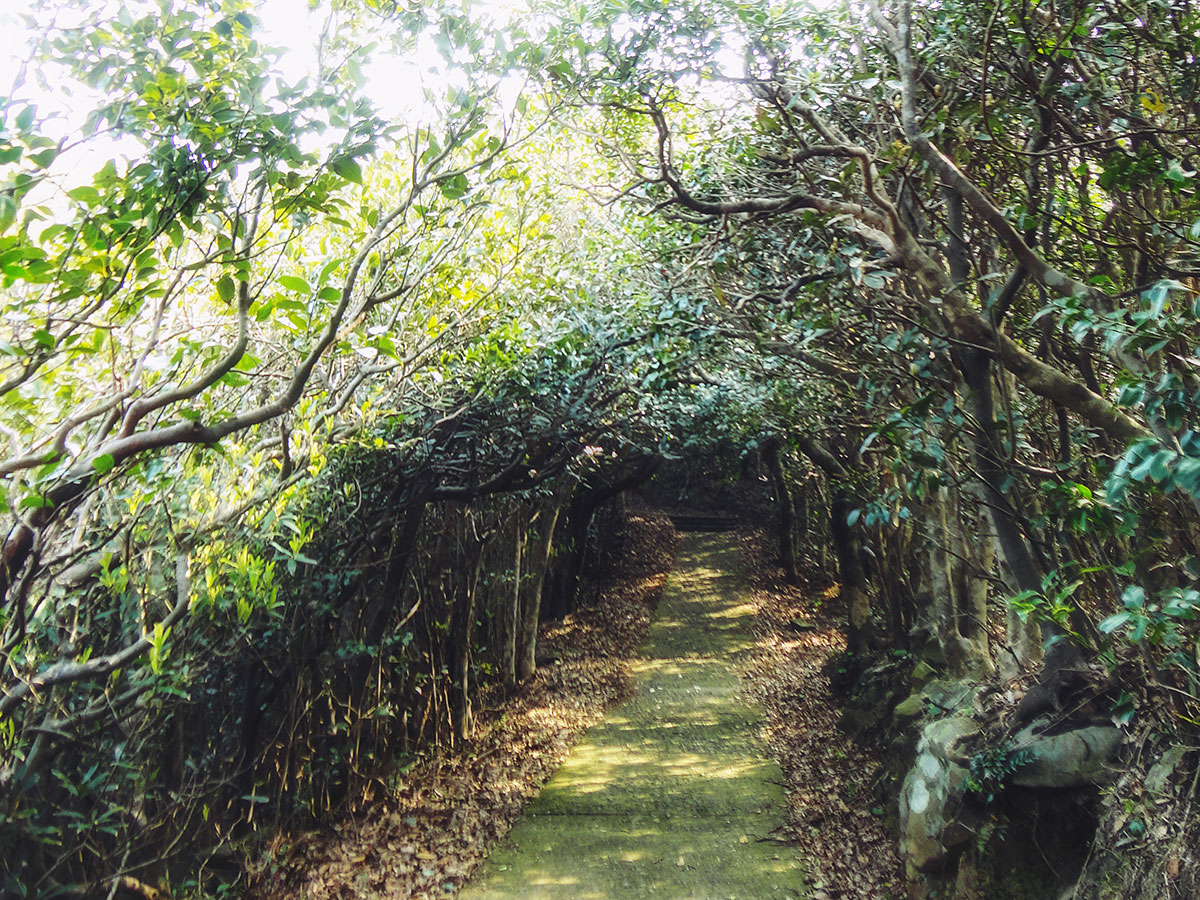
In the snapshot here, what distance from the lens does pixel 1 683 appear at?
352 cm

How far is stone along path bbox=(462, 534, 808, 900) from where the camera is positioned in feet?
21.2

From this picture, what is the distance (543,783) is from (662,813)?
1.48 meters

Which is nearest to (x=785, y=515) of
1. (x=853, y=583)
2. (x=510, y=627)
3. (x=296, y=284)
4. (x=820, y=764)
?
(x=853, y=583)

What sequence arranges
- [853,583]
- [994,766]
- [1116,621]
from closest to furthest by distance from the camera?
[1116,621], [994,766], [853,583]

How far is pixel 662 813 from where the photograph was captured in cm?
786

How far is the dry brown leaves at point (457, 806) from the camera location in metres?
6.26

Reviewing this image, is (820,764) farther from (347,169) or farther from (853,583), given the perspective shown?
(347,169)

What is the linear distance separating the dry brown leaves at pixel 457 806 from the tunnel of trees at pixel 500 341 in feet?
1.57

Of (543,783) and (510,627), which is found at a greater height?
(510,627)

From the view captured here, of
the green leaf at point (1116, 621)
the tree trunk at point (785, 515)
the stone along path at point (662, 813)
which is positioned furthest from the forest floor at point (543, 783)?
the green leaf at point (1116, 621)

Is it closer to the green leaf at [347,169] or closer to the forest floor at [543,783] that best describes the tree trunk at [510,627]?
the forest floor at [543,783]

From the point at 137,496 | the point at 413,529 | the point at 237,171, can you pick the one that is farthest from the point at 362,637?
the point at 237,171

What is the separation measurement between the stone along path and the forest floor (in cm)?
23

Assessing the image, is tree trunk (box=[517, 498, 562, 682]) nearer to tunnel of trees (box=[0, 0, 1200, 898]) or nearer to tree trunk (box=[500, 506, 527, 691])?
tree trunk (box=[500, 506, 527, 691])
